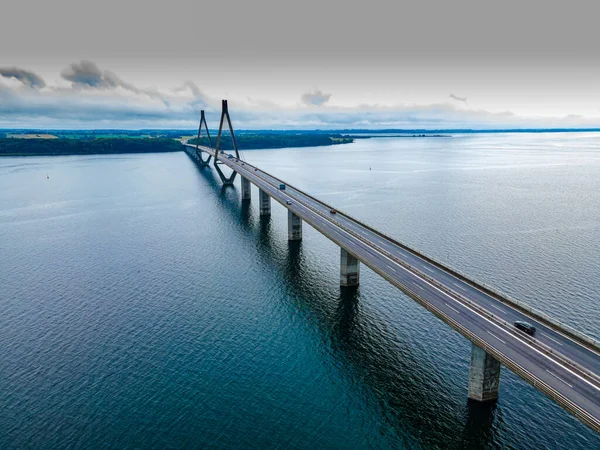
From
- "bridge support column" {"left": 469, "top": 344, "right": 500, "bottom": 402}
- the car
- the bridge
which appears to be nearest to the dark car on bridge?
the car

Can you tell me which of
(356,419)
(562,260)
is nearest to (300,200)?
(562,260)

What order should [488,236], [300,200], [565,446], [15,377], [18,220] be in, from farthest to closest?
[18,220] → [300,200] → [488,236] → [15,377] → [565,446]

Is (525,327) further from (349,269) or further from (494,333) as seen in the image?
(349,269)

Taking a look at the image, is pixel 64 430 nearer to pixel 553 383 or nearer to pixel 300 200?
pixel 553 383

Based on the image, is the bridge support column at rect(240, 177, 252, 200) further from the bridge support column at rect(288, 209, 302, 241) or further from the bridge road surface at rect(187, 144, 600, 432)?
the bridge road surface at rect(187, 144, 600, 432)

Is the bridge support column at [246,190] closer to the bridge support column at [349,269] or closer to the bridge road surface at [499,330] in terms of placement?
the bridge road surface at [499,330]

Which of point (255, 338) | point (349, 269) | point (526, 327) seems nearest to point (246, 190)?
point (349, 269)
